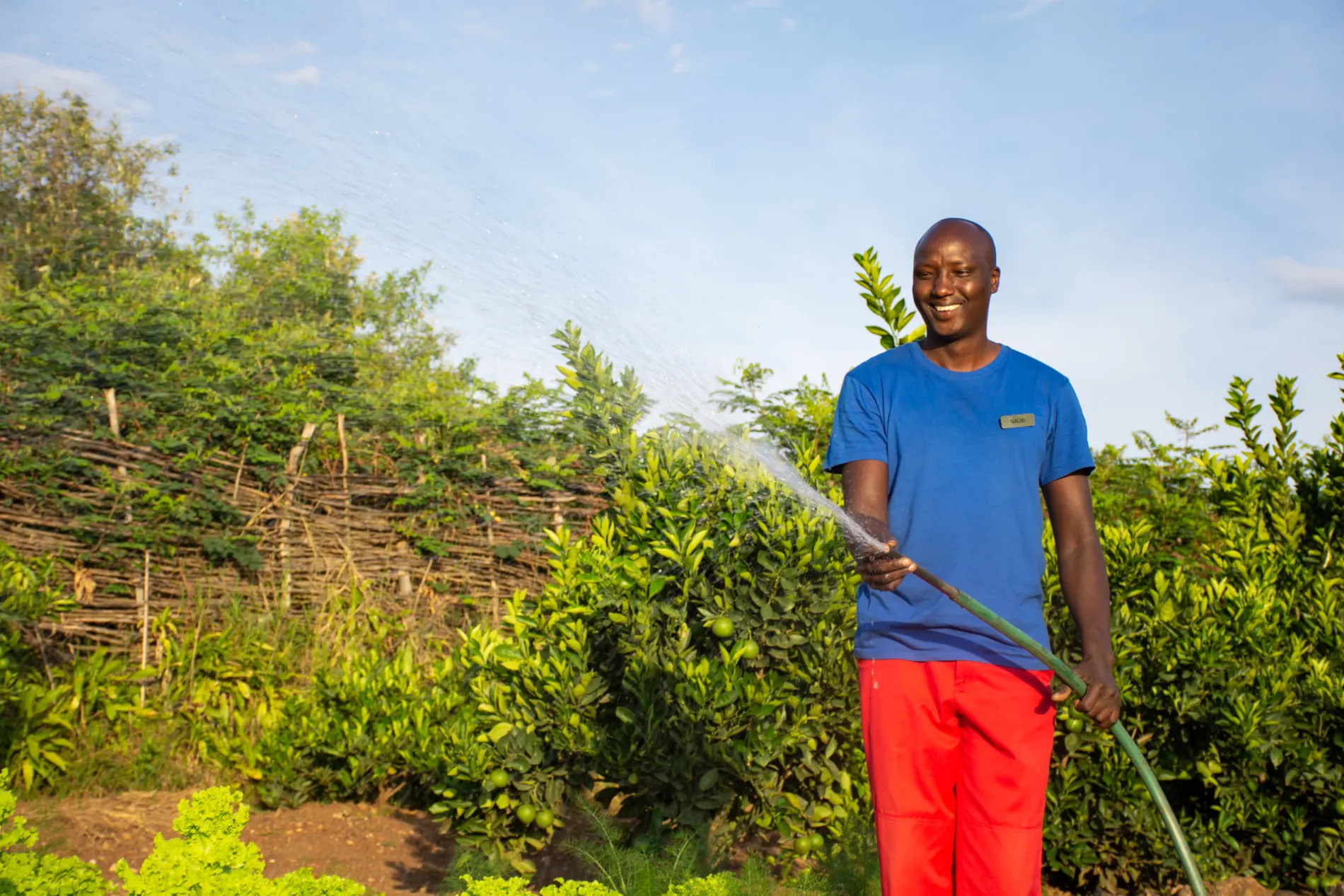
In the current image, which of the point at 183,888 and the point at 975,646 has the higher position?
the point at 975,646

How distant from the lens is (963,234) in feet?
8.93

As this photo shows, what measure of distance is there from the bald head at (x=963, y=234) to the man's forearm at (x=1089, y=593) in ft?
2.62

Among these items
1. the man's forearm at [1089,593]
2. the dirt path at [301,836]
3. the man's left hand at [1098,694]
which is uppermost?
the man's forearm at [1089,593]

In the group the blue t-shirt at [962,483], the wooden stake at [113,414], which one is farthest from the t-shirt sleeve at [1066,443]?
the wooden stake at [113,414]

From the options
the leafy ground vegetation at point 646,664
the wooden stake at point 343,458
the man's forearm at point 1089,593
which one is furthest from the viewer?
the wooden stake at point 343,458

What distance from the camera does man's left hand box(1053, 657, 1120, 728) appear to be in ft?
8.38

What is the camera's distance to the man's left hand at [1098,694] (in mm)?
2554

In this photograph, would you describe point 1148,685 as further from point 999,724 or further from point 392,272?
point 392,272

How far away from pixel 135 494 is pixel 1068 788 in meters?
6.03

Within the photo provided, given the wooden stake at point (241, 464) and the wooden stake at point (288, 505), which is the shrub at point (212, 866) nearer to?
the wooden stake at point (288, 505)

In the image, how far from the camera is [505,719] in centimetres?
392

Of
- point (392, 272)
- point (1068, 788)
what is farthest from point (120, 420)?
point (392, 272)

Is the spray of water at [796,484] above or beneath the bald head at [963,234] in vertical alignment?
beneath

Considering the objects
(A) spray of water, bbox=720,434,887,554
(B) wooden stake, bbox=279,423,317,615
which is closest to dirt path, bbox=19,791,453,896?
(B) wooden stake, bbox=279,423,317,615
